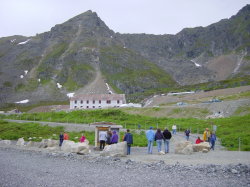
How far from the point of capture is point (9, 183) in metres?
14.6

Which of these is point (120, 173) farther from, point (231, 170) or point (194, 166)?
point (231, 170)

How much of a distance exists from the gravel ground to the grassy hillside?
1244 cm

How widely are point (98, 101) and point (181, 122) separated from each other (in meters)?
64.4

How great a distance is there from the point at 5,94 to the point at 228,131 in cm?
16343

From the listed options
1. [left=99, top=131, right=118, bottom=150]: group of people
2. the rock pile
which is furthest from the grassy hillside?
[left=99, top=131, right=118, bottom=150]: group of people

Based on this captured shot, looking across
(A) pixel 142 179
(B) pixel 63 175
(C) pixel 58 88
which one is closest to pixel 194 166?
(A) pixel 142 179

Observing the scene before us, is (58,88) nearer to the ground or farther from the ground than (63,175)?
farther from the ground

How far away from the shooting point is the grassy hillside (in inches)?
1302

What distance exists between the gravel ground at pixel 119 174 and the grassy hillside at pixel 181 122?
12437 millimetres

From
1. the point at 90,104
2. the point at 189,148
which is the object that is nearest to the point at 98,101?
the point at 90,104

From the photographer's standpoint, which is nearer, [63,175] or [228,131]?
[63,175]

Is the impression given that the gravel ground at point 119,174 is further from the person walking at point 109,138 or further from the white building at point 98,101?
the white building at point 98,101

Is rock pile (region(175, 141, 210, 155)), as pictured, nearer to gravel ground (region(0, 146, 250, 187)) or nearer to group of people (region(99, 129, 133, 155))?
group of people (region(99, 129, 133, 155))

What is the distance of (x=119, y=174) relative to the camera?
1658 centimetres
